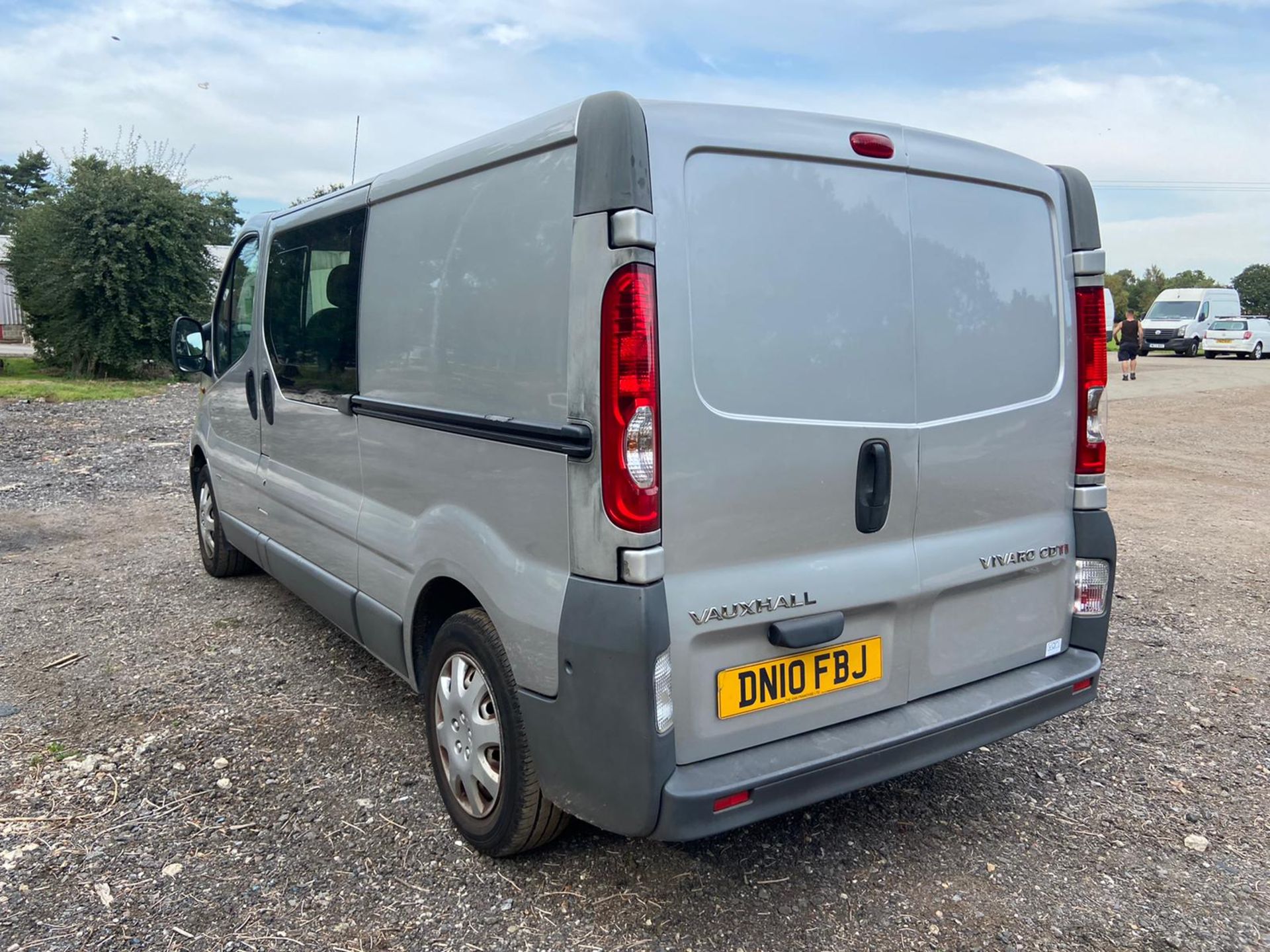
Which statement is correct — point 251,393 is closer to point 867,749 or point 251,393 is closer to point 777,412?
point 777,412

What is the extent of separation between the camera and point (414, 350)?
3.25 meters

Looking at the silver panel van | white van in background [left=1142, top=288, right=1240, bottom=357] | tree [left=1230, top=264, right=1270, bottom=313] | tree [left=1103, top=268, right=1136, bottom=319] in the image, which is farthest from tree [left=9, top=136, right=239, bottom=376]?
tree [left=1230, top=264, right=1270, bottom=313]

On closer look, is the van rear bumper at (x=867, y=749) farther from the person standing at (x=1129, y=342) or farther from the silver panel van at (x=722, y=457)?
the person standing at (x=1129, y=342)

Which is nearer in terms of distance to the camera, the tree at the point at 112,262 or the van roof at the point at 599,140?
the van roof at the point at 599,140

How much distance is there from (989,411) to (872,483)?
533 mm

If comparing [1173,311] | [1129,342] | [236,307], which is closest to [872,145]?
[236,307]

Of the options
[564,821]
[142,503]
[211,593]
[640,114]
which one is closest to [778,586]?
[564,821]

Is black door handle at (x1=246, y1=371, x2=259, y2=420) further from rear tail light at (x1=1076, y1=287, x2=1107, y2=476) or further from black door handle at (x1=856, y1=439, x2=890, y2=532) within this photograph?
rear tail light at (x1=1076, y1=287, x2=1107, y2=476)

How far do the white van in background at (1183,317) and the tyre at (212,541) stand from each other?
3526 centimetres

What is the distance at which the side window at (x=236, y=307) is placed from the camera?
16.3 feet

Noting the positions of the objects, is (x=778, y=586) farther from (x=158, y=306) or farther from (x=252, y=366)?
(x=158, y=306)

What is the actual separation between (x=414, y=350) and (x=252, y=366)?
2.00 meters

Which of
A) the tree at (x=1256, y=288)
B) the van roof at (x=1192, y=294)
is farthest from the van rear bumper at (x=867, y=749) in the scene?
the tree at (x=1256, y=288)

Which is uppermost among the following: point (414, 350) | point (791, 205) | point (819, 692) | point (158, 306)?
point (158, 306)
